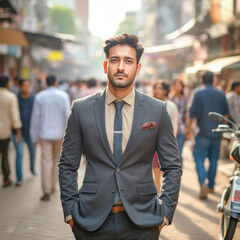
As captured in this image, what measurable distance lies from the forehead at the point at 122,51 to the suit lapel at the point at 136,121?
0.94 ft

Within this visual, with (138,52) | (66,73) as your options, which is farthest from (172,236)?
(66,73)

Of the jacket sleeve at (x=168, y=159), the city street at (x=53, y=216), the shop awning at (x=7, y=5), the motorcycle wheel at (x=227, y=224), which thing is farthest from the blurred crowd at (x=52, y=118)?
the shop awning at (x=7, y=5)

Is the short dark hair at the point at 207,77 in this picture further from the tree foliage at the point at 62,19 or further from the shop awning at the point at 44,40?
the tree foliage at the point at 62,19

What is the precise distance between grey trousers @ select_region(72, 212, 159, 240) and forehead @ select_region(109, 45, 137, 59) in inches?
38.7

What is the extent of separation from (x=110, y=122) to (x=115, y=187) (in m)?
0.41

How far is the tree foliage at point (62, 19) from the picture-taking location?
9649 cm

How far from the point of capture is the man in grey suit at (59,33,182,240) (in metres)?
3.22

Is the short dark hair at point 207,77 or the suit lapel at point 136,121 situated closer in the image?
the suit lapel at point 136,121

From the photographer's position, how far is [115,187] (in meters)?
3.23

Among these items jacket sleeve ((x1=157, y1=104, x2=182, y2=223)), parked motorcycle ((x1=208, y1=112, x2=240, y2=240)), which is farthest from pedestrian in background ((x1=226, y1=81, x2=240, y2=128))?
jacket sleeve ((x1=157, y1=104, x2=182, y2=223))

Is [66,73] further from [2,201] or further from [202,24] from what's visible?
[2,201]

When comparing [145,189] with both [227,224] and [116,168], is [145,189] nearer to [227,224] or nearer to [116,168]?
[116,168]

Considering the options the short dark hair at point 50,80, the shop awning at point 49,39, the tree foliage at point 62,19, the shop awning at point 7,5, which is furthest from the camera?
the tree foliage at point 62,19

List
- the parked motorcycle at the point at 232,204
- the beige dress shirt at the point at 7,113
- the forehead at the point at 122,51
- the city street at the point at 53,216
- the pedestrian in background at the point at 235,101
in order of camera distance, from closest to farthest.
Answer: the forehead at the point at 122,51
the parked motorcycle at the point at 232,204
the city street at the point at 53,216
the beige dress shirt at the point at 7,113
the pedestrian in background at the point at 235,101
